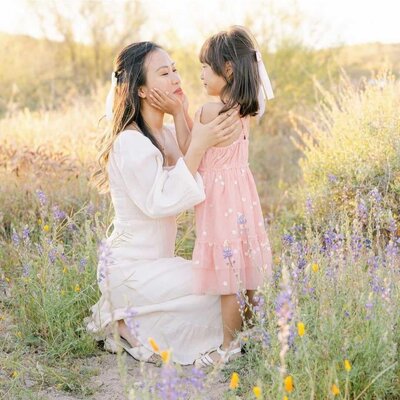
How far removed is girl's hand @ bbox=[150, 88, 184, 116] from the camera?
3.47 meters

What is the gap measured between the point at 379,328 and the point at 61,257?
1.92m

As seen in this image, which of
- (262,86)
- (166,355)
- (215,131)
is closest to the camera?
(166,355)

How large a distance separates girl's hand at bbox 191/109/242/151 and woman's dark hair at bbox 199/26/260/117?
0.06 metres

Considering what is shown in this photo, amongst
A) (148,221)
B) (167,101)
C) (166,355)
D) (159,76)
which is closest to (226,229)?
(148,221)

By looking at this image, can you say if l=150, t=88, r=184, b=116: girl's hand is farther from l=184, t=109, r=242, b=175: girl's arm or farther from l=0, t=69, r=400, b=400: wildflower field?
l=0, t=69, r=400, b=400: wildflower field

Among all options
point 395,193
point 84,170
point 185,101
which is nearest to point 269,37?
point 84,170

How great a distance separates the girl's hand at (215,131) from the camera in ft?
10.8

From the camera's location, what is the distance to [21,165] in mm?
5988

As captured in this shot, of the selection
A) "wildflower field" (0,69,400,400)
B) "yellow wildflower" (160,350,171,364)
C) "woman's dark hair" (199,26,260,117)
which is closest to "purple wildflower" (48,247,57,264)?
"wildflower field" (0,69,400,400)

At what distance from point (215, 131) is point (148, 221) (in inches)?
23.5

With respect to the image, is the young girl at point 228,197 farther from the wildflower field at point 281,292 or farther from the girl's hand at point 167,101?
the wildflower field at point 281,292

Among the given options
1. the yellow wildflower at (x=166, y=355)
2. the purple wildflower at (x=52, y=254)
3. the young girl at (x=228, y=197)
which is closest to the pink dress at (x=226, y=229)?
the young girl at (x=228, y=197)

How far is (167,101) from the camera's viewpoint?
11.4 ft

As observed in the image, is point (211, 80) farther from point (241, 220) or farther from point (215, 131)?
point (241, 220)
